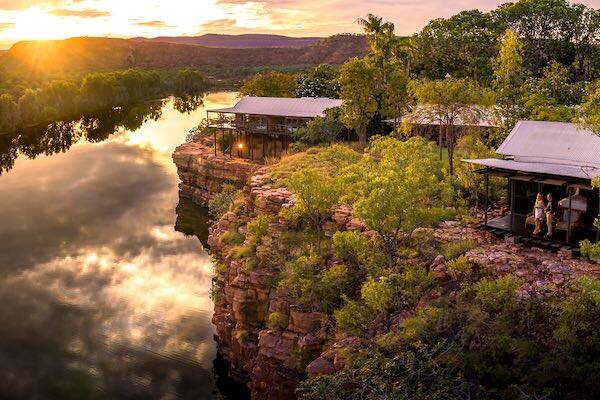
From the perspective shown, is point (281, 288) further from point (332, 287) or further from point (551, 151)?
point (551, 151)

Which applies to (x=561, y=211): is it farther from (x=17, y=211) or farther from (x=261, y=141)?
(x=17, y=211)

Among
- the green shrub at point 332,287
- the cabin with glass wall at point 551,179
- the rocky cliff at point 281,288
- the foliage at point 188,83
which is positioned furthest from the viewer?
the foliage at point 188,83

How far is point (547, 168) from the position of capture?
71.3ft

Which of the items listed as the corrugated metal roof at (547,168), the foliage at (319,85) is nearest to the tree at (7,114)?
the foliage at (319,85)

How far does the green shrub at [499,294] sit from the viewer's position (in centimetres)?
1689

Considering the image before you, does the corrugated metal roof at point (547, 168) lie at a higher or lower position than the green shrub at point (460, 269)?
higher

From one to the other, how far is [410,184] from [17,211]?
32.2 meters

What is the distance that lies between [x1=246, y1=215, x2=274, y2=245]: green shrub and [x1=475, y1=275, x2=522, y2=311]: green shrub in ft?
35.4

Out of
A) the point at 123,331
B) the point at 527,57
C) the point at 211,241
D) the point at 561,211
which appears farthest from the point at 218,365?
the point at 527,57

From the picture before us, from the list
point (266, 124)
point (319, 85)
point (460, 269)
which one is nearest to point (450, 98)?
point (460, 269)

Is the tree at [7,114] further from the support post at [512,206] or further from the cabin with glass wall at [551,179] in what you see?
the support post at [512,206]

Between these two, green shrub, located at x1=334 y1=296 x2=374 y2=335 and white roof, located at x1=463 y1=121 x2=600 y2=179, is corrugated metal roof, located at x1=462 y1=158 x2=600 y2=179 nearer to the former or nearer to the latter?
white roof, located at x1=463 y1=121 x2=600 y2=179

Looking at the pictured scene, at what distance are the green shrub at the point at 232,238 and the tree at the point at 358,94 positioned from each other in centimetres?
1878

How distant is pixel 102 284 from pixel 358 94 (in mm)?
22380
